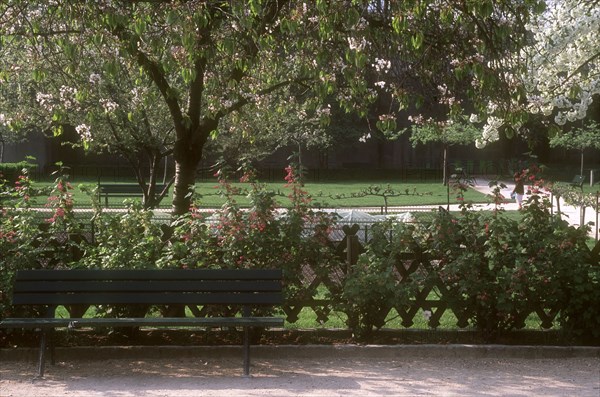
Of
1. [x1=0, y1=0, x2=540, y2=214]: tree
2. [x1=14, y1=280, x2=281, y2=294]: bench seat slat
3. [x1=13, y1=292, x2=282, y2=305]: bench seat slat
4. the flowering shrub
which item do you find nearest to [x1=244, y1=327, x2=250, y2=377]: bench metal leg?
[x1=13, y1=292, x2=282, y2=305]: bench seat slat

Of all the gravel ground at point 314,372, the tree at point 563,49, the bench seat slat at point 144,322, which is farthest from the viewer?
the tree at point 563,49

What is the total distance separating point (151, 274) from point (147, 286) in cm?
11

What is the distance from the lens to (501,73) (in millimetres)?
9172

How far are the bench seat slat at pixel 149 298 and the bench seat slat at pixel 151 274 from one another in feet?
0.44

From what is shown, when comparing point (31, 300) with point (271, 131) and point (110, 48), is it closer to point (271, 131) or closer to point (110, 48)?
point (110, 48)

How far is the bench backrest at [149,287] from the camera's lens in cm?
742

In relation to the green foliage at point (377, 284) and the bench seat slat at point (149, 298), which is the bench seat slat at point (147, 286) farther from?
the green foliage at point (377, 284)

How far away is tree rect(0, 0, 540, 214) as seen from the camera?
859 cm

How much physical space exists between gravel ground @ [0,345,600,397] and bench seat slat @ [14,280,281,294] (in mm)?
653

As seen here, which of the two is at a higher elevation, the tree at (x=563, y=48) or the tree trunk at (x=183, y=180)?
the tree at (x=563, y=48)

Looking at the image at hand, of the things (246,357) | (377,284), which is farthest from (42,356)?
(377,284)

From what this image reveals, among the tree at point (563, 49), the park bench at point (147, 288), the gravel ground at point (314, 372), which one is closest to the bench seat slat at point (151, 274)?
the park bench at point (147, 288)

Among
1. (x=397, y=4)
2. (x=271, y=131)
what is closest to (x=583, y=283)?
(x=397, y=4)

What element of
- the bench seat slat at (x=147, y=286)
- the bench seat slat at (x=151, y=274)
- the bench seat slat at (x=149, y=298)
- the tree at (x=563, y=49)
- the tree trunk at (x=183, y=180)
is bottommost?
the bench seat slat at (x=149, y=298)
